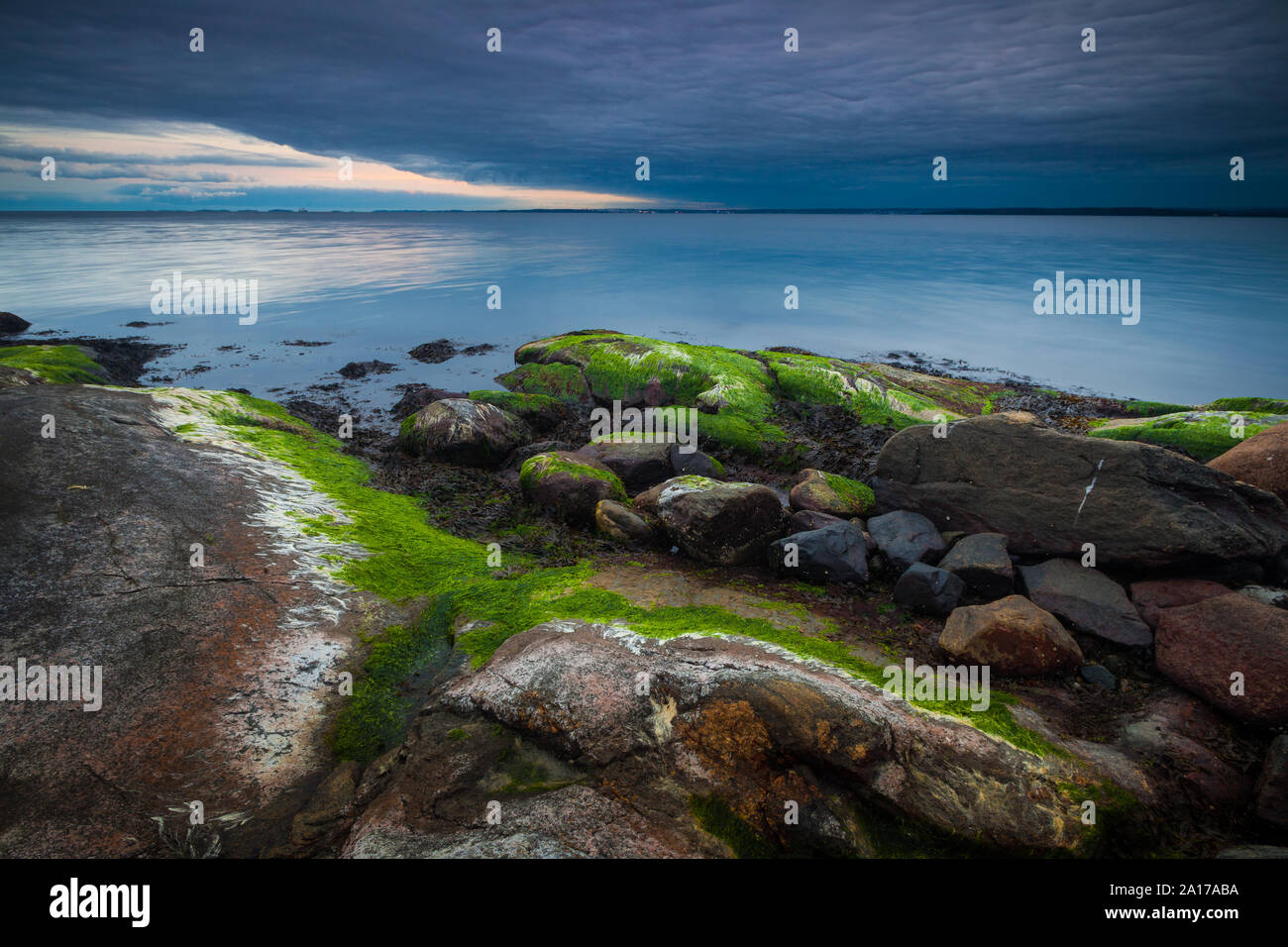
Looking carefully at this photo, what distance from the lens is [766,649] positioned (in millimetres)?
5867

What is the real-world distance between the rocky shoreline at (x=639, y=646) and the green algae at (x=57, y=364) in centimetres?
362

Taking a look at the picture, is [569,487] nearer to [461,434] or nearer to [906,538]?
[461,434]

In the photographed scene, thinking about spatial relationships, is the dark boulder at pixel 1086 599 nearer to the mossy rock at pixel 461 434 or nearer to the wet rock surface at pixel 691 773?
the wet rock surface at pixel 691 773

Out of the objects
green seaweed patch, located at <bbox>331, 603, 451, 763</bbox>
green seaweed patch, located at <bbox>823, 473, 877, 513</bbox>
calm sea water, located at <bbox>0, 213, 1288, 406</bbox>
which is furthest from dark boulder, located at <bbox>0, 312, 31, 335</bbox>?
green seaweed patch, located at <bbox>823, 473, 877, 513</bbox>

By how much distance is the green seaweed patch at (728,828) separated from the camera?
3.96 m

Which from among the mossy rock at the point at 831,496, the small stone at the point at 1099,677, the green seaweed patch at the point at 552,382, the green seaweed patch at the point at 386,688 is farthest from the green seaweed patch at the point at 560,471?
the green seaweed patch at the point at 552,382

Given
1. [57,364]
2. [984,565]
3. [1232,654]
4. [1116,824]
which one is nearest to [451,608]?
[1116,824]

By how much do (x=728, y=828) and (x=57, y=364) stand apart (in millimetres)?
20660

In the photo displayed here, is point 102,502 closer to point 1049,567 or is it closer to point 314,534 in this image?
point 314,534

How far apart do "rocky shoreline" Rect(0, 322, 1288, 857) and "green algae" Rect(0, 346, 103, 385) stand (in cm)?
362

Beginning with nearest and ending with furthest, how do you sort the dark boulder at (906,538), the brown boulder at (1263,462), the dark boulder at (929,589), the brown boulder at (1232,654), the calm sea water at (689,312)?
the brown boulder at (1232,654) < the dark boulder at (929,589) < the dark boulder at (906,538) < the brown boulder at (1263,462) < the calm sea water at (689,312)

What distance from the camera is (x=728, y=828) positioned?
4051mm

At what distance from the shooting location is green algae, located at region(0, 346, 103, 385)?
14.1 m

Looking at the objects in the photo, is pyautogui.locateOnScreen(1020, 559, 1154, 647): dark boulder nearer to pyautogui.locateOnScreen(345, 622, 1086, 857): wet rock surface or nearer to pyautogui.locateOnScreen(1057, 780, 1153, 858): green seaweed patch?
pyautogui.locateOnScreen(1057, 780, 1153, 858): green seaweed patch
